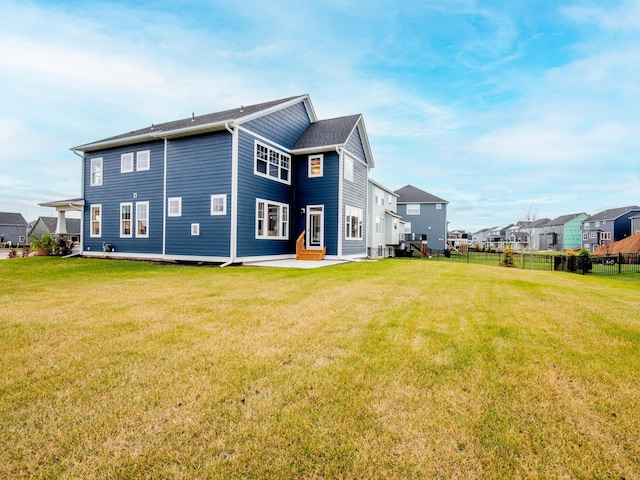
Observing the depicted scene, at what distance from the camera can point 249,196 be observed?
47.3 ft

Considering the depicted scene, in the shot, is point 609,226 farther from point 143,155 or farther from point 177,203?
point 143,155

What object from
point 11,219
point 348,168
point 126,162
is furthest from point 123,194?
point 11,219

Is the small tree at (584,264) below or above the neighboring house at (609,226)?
below

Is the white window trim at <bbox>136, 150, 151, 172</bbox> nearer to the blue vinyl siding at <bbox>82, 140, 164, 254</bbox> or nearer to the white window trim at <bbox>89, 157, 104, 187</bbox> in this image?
the blue vinyl siding at <bbox>82, 140, 164, 254</bbox>

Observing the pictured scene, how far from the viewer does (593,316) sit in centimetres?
547

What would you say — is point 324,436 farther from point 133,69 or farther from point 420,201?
point 420,201

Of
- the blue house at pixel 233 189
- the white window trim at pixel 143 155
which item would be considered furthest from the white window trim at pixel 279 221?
the white window trim at pixel 143 155

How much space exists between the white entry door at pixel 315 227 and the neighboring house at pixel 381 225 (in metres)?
6.13

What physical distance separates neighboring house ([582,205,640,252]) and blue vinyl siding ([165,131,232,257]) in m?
59.1

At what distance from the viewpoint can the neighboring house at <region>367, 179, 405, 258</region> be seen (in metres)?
23.2

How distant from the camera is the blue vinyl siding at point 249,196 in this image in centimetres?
1390

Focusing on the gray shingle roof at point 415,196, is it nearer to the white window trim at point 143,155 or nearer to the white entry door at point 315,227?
the white entry door at point 315,227

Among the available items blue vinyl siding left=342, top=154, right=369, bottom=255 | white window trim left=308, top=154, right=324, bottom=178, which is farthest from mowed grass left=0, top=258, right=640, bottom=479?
white window trim left=308, top=154, right=324, bottom=178

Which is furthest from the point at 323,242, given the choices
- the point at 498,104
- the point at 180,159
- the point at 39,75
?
the point at 498,104
